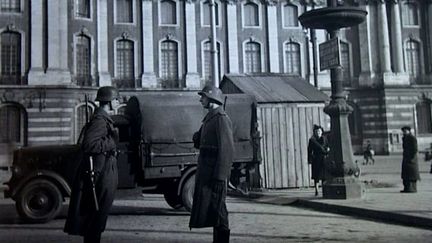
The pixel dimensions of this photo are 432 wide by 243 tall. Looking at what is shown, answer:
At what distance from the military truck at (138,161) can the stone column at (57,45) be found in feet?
75.0

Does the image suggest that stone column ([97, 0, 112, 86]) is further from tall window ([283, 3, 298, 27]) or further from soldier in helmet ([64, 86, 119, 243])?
soldier in helmet ([64, 86, 119, 243])

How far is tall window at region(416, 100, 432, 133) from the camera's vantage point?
139 feet

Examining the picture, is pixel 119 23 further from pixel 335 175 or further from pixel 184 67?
pixel 335 175

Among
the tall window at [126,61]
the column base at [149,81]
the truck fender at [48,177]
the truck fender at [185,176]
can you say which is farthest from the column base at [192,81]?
the truck fender at [48,177]

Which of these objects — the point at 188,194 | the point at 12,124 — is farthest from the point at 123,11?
the point at 188,194

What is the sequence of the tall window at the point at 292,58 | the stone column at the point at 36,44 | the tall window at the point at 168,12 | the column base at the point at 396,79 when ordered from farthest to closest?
the tall window at the point at 292,58 → the column base at the point at 396,79 → the tall window at the point at 168,12 → the stone column at the point at 36,44

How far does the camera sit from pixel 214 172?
6348 millimetres

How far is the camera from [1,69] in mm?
34281

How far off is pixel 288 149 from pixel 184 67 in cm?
2328

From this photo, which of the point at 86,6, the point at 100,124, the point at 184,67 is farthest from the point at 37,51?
the point at 100,124

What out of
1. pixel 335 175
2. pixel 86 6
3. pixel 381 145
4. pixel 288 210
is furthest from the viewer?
pixel 381 145

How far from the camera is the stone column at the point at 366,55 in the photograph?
4166 cm

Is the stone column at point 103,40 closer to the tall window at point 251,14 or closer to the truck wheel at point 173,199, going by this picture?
the tall window at point 251,14

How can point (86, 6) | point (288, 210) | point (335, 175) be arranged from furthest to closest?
point (86, 6) < point (335, 175) < point (288, 210)
